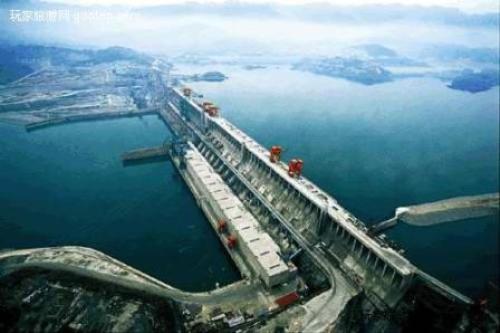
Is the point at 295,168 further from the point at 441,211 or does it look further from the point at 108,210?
the point at 108,210

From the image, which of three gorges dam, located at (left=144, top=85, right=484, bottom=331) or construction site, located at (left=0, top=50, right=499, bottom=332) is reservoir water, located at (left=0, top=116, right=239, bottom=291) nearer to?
construction site, located at (left=0, top=50, right=499, bottom=332)

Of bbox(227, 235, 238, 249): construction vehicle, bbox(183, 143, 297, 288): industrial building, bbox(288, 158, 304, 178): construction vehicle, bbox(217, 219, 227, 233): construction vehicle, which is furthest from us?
bbox(288, 158, 304, 178): construction vehicle

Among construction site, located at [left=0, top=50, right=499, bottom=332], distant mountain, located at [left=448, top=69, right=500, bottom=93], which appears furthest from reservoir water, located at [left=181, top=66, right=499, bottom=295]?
construction site, located at [left=0, top=50, right=499, bottom=332]

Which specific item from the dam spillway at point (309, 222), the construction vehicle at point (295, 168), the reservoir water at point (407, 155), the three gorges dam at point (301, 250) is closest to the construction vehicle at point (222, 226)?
the three gorges dam at point (301, 250)

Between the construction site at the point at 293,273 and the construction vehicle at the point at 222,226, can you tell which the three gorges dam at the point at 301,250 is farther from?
the construction site at the point at 293,273

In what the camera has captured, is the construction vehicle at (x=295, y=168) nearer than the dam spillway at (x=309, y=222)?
No

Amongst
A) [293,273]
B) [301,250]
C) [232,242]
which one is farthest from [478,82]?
[232,242]
